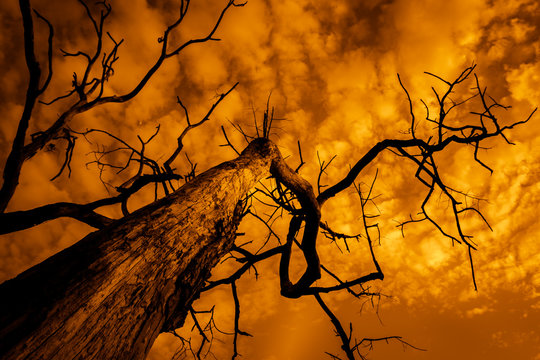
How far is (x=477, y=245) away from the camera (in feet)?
7.90

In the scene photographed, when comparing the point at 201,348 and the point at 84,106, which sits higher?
the point at 84,106

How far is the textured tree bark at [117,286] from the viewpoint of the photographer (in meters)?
0.63

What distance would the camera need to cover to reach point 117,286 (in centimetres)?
80

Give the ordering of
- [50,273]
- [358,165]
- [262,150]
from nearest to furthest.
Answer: [50,273]
[262,150]
[358,165]

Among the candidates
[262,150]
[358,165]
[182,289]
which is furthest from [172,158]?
[182,289]

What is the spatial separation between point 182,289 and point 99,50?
3.04 meters

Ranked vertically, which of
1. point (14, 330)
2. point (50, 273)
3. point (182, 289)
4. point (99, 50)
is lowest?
point (14, 330)

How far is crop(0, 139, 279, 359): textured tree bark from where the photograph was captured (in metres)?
0.63

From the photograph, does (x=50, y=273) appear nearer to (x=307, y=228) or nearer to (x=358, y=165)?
(x=307, y=228)

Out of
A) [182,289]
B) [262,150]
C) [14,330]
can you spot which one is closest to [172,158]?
[262,150]

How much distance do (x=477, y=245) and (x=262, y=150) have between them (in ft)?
6.90

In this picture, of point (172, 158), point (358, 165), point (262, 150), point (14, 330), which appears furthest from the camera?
point (172, 158)

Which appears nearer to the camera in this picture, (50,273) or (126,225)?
(50,273)

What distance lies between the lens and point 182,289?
1.02 meters
